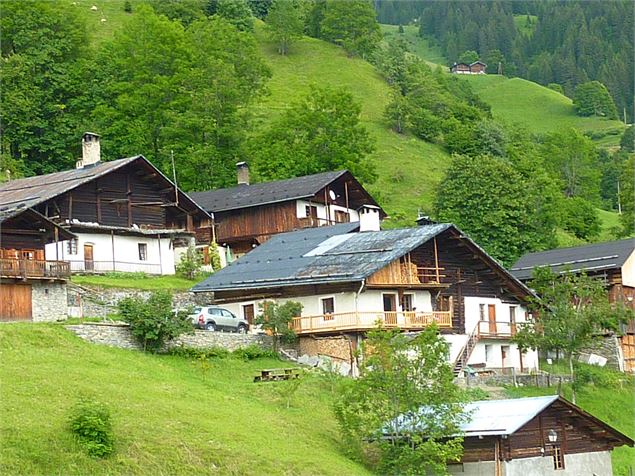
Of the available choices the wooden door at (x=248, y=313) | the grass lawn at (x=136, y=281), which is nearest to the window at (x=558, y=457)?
the wooden door at (x=248, y=313)

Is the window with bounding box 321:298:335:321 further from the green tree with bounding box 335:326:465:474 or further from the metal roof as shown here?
the metal roof

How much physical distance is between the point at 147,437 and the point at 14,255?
17173 millimetres

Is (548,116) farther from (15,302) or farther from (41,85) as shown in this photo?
(15,302)

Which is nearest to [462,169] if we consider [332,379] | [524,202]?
[524,202]

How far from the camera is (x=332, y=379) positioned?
4453 centimetres

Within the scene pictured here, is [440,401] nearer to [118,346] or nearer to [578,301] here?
[118,346]

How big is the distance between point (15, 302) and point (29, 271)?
1.28 metres

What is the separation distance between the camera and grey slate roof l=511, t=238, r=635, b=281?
218ft

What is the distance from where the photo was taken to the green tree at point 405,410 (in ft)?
122

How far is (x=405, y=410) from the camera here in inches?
1507

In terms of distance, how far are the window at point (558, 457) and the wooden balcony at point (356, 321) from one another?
1028cm

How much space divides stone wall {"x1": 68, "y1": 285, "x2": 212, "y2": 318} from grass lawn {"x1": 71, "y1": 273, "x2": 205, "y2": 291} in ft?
1.93

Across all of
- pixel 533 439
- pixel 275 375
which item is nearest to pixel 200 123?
pixel 275 375

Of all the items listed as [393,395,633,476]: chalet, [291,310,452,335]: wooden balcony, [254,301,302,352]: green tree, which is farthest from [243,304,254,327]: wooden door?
[393,395,633,476]: chalet
